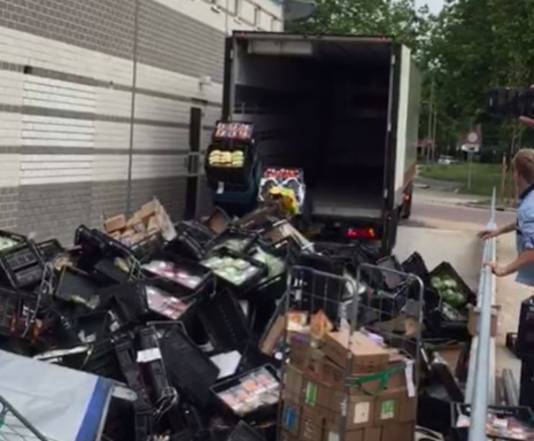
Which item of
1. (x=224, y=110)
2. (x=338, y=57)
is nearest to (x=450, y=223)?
(x=338, y=57)

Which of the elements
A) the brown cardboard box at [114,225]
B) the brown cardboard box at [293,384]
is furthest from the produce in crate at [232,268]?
the brown cardboard box at [114,225]

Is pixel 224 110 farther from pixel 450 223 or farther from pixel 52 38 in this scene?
pixel 450 223

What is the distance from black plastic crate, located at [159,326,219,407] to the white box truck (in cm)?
708

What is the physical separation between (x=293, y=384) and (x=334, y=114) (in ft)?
48.7

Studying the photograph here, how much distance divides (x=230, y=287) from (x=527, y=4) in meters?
32.6

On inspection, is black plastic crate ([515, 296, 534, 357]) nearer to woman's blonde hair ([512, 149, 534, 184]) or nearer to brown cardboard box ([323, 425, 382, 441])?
woman's blonde hair ([512, 149, 534, 184])

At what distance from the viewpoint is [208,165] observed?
13.2 metres

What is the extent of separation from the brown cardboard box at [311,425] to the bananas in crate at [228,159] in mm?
7610

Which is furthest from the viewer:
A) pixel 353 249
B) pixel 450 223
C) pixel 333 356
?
pixel 450 223

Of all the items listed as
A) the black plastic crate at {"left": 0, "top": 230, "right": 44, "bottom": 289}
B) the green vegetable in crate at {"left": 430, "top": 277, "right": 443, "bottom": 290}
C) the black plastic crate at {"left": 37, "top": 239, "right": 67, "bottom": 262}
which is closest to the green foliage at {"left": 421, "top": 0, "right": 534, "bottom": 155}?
the green vegetable in crate at {"left": 430, "top": 277, "right": 443, "bottom": 290}

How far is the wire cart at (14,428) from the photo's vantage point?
12.3ft

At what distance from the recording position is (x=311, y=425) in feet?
18.6

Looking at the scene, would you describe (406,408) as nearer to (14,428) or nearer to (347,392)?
(347,392)

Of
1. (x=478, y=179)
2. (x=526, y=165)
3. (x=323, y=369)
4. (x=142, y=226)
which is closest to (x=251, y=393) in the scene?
(x=323, y=369)
